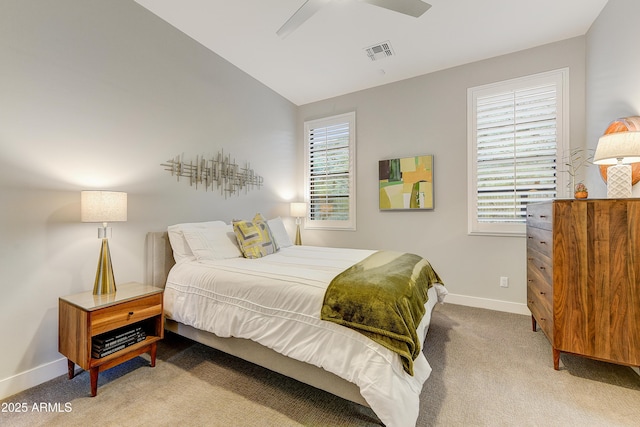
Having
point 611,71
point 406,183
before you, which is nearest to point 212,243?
point 406,183

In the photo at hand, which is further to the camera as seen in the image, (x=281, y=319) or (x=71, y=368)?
(x=71, y=368)

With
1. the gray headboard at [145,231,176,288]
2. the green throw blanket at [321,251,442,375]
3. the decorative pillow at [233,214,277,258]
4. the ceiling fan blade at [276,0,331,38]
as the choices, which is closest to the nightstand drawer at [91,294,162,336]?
the gray headboard at [145,231,176,288]

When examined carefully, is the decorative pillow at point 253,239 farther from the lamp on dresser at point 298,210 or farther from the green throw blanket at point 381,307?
the lamp on dresser at point 298,210

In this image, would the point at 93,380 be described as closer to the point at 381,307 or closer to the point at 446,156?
the point at 381,307

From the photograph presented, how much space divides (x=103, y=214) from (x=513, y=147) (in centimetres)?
406

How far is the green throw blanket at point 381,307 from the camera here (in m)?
1.35

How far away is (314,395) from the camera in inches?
67.7

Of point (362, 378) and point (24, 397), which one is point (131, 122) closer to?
point (24, 397)

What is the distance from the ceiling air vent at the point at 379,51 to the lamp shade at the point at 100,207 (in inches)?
117

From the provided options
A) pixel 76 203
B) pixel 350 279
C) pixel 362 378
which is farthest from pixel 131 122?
pixel 362 378

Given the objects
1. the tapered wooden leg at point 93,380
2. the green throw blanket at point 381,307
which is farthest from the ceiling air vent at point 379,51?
the tapered wooden leg at point 93,380

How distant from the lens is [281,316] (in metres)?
1.69

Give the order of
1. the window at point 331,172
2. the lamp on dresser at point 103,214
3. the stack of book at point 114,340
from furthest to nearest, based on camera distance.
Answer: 1. the window at point 331,172
2. the lamp on dresser at point 103,214
3. the stack of book at point 114,340

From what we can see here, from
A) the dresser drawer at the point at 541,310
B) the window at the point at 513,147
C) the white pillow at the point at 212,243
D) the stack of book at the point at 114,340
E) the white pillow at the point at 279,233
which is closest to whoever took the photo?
the stack of book at the point at 114,340
